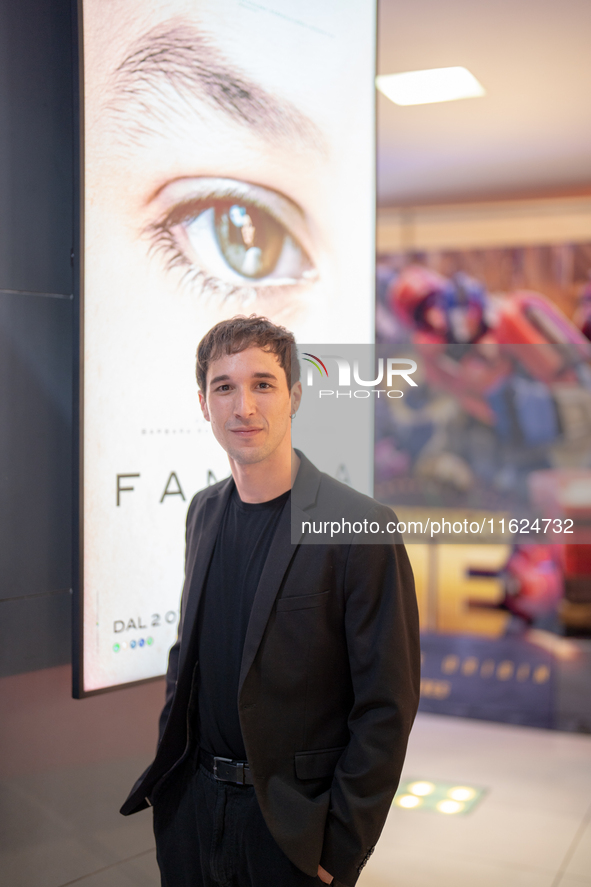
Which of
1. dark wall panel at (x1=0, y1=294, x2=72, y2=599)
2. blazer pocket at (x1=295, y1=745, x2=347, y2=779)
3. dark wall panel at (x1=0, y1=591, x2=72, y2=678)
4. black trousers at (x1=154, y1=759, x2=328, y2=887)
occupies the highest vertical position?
dark wall panel at (x1=0, y1=294, x2=72, y2=599)

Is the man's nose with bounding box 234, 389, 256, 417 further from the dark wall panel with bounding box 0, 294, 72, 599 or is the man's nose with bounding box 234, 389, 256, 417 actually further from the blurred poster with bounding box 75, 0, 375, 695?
the dark wall panel with bounding box 0, 294, 72, 599

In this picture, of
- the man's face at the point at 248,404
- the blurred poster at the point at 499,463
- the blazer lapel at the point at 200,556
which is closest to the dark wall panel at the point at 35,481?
the blazer lapel at the point at 200,556

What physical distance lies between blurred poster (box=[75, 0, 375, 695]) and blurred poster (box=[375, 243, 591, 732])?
2.24 m

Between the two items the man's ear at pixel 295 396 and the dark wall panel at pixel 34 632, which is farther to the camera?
the dark wall panel at pixel 34 632

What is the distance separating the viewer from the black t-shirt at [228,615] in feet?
5.11

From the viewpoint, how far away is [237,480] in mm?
1635

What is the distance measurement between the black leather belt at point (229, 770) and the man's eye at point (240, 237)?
3.85 feet

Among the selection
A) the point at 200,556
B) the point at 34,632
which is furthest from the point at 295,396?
the point at 34,632

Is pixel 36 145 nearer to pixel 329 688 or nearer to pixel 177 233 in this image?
pixel 177 233

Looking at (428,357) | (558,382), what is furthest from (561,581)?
(428,357)

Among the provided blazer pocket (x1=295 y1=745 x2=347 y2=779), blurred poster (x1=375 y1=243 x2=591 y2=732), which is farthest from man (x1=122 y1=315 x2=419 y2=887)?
blurred poster (x1=375 y1=243 x2=591 y2=732)

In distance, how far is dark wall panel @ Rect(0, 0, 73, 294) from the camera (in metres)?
1.84

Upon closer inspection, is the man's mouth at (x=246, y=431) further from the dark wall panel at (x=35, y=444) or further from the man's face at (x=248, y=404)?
the dark wall panel at (x=35, y=444)

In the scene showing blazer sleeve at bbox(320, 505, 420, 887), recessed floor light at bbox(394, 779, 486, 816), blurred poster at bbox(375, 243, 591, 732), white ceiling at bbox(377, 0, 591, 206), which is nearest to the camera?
blazer sleeve at bbox(320, 505, 420, 887)
